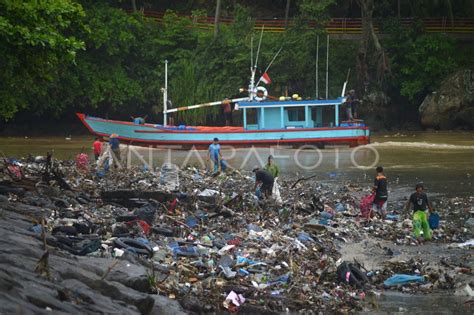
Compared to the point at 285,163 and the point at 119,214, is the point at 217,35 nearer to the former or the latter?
the point at 285,163

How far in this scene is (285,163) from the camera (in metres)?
29.1

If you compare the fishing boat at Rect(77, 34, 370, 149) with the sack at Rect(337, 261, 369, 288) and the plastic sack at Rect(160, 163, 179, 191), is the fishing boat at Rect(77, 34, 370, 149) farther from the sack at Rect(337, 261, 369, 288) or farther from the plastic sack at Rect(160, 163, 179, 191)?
the sack at Rect(337, 261, 369, 288)

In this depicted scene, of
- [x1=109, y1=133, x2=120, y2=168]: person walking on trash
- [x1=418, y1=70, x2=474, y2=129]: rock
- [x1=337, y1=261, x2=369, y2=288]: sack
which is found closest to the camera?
[x1=337, y1=261, x2=369, y2=288]: sack

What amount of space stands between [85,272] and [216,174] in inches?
505

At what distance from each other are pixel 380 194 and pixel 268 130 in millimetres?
18534

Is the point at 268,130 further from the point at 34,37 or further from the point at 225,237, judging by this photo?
the point at 225,237

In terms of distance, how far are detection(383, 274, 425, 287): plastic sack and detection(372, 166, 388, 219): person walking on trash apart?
4649 millimetres

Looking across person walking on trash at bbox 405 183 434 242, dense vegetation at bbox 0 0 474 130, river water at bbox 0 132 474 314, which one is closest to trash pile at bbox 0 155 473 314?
person walking on trash at bbox 405 183 434 242

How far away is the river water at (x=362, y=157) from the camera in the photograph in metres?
24.1

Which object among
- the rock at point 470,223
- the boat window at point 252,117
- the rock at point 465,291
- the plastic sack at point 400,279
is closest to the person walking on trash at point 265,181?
the rock at point 470,223

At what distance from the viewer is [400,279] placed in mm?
11844

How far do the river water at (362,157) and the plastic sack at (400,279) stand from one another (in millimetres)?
9001

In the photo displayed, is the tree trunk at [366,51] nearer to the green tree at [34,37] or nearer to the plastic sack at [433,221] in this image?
the plastic sack at [433,221]

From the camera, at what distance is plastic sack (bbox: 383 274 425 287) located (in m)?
11.8
